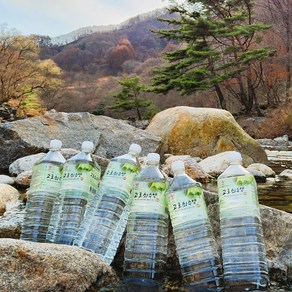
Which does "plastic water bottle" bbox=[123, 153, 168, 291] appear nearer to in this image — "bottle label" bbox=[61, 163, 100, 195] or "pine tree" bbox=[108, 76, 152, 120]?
"bottle label" bbox=[61, 163, 100, 195]

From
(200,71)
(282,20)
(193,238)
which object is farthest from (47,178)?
(282,20)

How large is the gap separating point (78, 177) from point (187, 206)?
0.69m

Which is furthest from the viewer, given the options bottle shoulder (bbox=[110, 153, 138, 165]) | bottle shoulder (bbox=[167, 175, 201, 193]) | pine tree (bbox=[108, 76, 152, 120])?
pine tree (bbox=[108, 76, 152, 120])

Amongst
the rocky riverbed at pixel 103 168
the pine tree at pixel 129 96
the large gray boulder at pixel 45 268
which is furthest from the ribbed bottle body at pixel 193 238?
the pine tree at pixel 129 96

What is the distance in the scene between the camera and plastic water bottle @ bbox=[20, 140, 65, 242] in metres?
2.54

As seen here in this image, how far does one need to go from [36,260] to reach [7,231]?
113 cm

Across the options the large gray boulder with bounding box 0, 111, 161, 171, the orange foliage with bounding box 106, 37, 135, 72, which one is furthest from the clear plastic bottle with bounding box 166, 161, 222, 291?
the orange foliage with bounding box 106, 37, 135, 72

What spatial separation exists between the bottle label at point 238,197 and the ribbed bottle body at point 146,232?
1.11 feet

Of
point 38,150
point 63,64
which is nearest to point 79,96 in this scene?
point 63,64

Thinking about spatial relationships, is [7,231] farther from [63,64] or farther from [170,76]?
[63,64]

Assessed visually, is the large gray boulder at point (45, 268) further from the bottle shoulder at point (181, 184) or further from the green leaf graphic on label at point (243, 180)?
the green leaf graphic on label at point (243, 180)

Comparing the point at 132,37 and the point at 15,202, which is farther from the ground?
the point at 132,37

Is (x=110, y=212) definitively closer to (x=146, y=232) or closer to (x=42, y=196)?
(x=146, y=232)

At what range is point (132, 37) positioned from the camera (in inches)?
4043
